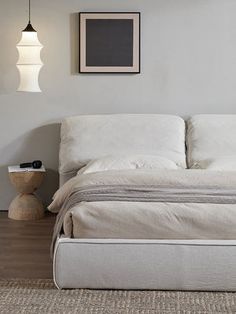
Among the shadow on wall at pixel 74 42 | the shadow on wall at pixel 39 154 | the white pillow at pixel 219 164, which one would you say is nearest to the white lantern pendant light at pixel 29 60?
the shadow on wall at pixel 74 42

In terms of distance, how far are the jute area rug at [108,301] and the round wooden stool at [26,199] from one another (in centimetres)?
177

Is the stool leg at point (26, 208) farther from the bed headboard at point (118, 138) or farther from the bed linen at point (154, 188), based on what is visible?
the bed linen at point (154, 188)

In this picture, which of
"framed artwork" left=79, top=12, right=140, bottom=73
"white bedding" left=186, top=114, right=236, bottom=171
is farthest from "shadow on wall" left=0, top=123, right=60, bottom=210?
"white bedding" left=186, top=114, right=236, bottom=171

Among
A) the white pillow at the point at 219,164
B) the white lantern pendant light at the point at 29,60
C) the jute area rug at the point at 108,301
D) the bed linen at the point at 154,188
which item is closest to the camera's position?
the jute area rug at the point at 108,301

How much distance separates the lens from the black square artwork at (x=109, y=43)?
17.3ft

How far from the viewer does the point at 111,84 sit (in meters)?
5.34

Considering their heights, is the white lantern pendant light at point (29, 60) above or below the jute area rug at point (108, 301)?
above

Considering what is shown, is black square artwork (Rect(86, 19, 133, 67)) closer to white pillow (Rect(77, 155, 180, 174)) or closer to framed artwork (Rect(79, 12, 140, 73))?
framed artwork (Rect(79, 12, 140, 73))

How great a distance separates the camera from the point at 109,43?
5.29 meters

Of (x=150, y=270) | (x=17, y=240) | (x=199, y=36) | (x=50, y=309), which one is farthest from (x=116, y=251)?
(x=199, y=36)

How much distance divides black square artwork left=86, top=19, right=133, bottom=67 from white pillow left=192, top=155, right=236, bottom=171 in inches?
43.5

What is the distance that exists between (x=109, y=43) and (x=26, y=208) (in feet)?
4.98

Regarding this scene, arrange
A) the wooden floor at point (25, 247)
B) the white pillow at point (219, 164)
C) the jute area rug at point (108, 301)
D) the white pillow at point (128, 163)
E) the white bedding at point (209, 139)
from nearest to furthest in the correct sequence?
1. the jute area rug at point (108, 301)
2. the wooden floor at point (25, 247)
3. the white pillow at point (219, 164)
4. the white pillow at point (128, 163)
5. the white bedding at point (209, 139)

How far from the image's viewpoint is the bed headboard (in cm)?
497
